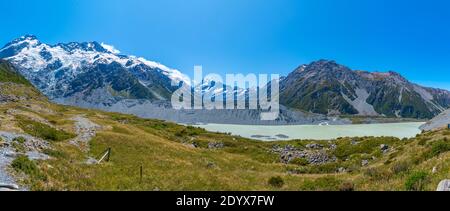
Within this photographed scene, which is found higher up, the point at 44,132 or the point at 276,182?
the point at 44,132

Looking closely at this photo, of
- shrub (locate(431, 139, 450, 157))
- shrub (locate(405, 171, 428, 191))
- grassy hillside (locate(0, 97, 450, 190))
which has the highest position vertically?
shrub (locate(431, 139, 450, 157))

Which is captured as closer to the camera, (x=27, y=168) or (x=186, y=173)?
(x=27, y=168)

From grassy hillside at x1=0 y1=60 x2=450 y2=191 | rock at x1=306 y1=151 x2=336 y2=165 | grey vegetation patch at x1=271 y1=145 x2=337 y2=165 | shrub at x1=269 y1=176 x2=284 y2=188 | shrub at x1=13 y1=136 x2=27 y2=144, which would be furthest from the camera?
grey vegetation patch at x1=271 y1=145 x2=337 y2=165

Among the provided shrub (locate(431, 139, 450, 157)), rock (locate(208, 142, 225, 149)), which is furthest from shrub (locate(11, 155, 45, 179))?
rock (locate(208, 142, 225, 149))

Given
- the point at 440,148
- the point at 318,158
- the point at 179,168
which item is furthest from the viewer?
the point at 318,158

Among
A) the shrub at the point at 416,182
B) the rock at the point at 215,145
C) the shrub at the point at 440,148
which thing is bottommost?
the rock at the point at 215,145

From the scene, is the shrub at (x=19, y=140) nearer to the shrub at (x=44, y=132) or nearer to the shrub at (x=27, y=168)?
the shrub at (x=27, y=168)

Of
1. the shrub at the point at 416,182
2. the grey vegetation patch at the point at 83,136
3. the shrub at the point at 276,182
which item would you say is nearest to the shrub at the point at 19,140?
the grey vegetation patch at the point at 83,136

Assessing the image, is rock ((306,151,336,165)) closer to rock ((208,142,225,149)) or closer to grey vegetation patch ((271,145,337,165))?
grey vegetation patch ((271,145,337,165))

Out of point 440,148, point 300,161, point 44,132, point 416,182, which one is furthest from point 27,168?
point 300,161

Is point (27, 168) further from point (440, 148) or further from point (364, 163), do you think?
point (364, 163)
